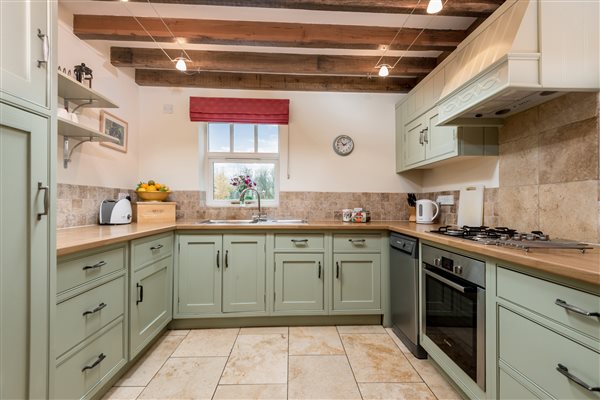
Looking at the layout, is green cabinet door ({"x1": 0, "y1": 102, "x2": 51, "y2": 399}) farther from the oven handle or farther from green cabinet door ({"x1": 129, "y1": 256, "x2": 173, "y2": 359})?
the oven handle

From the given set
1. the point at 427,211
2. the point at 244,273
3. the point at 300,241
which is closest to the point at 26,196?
the point at 244,273

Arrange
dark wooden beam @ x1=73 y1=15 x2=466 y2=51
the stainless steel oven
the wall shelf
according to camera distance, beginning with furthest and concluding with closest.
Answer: dark wooden beam @ x1=73 y1=15 x2=466 y2=51 → the wall shelf → the stainless steel oven

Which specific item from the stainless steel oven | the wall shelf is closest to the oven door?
the stainless steel oven

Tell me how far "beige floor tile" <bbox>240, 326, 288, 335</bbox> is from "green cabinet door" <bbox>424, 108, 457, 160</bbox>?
80.9 inches

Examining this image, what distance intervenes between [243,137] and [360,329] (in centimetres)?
244

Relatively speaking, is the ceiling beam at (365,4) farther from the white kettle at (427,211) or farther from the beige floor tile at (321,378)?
the beige floor tile at (321,378)

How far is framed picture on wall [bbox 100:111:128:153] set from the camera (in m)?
2.34

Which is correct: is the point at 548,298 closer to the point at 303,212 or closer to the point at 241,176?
the point at 303,212

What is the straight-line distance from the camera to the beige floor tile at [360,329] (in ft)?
7.68

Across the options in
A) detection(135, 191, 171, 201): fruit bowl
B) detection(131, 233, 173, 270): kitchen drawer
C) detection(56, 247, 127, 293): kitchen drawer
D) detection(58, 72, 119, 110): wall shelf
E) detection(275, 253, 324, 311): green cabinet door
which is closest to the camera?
detection(56, 247, 127, 293): kitchen drawer

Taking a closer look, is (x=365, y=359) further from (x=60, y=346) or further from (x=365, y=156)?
(x=365, y=156)

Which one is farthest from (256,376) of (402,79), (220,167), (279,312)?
(402,79)

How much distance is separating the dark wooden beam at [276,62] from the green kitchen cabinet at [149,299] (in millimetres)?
1741

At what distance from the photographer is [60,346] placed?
1.18 metres
